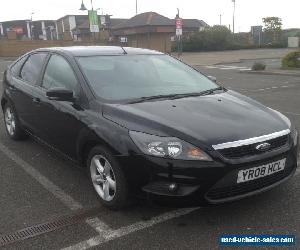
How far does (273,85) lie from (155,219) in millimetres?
11037

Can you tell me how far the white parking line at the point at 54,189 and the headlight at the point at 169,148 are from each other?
0.80 meters

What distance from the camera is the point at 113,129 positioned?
12.0ft

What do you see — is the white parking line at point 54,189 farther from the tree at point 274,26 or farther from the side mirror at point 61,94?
the tree at point 274,26

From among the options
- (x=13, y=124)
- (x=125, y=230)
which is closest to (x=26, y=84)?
(x=13, y=124)

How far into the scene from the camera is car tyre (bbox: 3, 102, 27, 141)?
6133mm

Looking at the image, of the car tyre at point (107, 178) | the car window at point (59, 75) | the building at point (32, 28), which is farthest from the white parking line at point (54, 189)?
the building at point (32, 28)

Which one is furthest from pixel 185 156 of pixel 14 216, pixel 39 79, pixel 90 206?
pixel 39 79

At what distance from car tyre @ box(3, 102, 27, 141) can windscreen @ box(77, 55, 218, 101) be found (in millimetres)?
2031

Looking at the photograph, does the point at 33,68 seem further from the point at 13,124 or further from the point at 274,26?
the point at 274,26

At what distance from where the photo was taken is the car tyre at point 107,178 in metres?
3.61

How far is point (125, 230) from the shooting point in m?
3.50

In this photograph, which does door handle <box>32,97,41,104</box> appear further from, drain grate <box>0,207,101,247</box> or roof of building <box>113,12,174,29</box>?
roof of building <box>113,12,174,29</box>

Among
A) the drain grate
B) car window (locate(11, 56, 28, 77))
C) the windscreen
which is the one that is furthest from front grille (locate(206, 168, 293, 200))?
car window (locate(11, 56, 28, 77))

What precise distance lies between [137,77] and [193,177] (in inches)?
65.4
